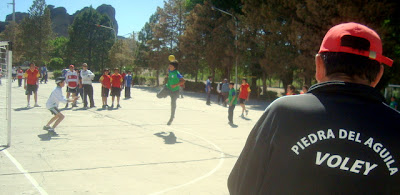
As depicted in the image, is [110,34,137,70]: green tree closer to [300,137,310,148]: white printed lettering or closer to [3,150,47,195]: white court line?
[3,150,47,195]: white court line

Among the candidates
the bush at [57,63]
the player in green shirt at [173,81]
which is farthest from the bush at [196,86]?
the bush at [57,63]

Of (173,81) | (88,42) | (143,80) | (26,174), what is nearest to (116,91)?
(173,81)

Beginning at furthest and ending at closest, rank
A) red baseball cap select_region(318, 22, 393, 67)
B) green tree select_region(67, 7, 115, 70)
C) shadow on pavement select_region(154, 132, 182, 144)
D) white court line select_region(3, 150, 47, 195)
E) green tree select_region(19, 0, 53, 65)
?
green tree select_region(67, 7, 115, 70) < green tree select_region(19, 0, 53, 65) < shadow on pavement select_region(154, 132, 182, 144) < white court line select_region(3, 150, 47, 195) < red baseball cap select_region(318, 22, 393, 67)

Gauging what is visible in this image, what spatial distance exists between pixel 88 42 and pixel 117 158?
210 feet

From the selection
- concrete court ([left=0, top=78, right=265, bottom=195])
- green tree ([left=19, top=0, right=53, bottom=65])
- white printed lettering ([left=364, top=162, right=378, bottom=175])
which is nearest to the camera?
white printed lettering ([left=364, top=162, right=378, bottom=175])

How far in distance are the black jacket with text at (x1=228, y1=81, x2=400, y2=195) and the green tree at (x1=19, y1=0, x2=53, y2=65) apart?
66256 mm

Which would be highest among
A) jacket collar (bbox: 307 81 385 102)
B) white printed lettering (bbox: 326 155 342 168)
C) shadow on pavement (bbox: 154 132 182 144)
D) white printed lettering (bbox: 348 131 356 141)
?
jacket collar (bbox: 307 81 385 102)

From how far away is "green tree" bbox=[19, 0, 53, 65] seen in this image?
2388 inches

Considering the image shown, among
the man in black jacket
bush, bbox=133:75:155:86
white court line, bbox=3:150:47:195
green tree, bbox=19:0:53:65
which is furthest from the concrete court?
green tree, bbox=19:0:53:65

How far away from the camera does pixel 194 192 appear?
4902mm

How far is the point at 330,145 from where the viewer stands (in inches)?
52.7

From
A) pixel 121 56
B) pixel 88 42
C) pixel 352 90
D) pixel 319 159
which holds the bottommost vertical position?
pixel 319 159

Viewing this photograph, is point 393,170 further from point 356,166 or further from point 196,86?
point 196,86

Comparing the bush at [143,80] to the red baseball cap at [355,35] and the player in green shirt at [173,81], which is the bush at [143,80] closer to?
the player in green shirt at [173,81]
